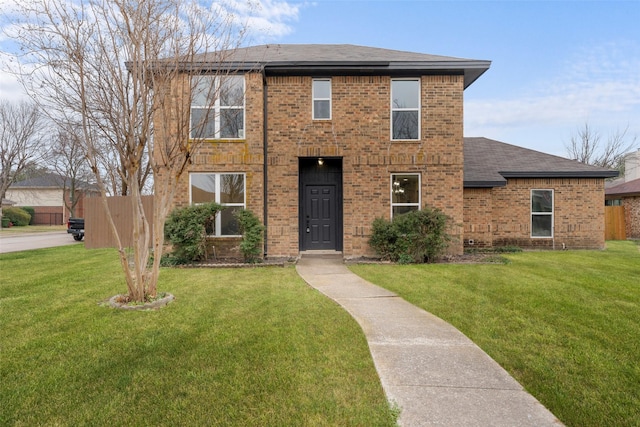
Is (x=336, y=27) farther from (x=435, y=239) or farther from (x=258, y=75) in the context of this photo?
(x=435, y=239)

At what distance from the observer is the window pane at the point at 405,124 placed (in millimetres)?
9734

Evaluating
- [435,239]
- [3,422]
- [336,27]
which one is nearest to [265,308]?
[3,422]

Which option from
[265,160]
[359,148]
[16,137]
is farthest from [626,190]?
[16,137]

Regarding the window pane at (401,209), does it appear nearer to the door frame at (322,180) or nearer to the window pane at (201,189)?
the door frame at (322,180)

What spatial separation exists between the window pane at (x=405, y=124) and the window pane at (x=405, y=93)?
0.77 feet

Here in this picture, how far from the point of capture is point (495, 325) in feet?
13.7

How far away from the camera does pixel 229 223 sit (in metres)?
9.52

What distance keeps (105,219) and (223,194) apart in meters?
6.58

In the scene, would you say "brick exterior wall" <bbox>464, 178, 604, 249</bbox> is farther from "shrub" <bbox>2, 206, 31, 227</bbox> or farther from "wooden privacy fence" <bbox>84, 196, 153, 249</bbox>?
"shrub" <bbox>2, 206, 31, 227</bbox>

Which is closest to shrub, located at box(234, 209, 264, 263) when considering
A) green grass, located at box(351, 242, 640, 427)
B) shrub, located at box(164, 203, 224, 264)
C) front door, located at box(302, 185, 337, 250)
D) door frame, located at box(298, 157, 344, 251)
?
shrub, located at box(164, 203, 224, 264)

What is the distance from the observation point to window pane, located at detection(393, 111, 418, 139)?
9734 mm

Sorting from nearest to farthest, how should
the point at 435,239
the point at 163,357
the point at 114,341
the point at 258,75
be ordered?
the point at 163,357, the point at 114,341, the point at 435,239, the point at 258,75

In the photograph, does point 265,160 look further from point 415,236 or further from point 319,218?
point 415,236

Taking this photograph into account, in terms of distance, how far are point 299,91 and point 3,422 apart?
29.5ft
